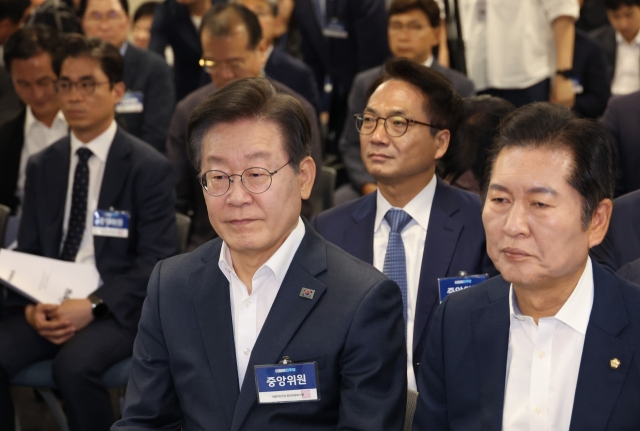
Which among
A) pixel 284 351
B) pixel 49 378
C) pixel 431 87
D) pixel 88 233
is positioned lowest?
pixel 49 378

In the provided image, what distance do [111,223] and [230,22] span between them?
1.38 m

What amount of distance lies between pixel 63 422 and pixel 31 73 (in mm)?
1995

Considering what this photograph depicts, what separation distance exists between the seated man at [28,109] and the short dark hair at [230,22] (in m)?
0.85

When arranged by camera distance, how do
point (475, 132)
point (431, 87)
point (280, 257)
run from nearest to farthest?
point (280, 257) < point (431, 87) < point (475, 132)

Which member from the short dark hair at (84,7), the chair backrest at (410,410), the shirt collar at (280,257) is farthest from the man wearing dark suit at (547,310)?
the short dark hair at (84,7)

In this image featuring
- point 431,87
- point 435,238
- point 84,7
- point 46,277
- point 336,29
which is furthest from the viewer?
point 336,29

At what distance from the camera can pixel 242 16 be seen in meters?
4.39

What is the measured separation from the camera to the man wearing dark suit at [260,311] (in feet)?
6.53

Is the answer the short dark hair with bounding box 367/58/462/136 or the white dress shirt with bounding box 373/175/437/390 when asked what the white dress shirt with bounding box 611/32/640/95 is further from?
the white dress shirt with bounding box 373/175/437/390

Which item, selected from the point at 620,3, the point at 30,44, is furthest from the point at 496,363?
the point at 620,3

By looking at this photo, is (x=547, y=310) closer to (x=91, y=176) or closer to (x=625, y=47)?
(x=91, y=176)

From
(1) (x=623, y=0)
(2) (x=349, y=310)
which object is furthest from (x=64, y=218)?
(1) (x=623, y=0)

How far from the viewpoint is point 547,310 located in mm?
1904

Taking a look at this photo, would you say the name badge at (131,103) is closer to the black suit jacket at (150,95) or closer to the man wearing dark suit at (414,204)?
the black suit jacket at (150,95)
